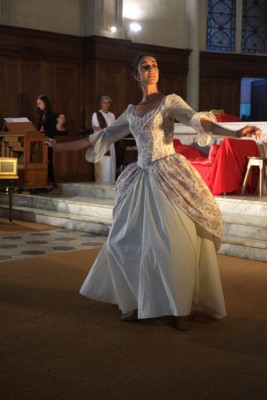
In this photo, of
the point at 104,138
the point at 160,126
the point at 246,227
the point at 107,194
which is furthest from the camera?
the point at 107,194

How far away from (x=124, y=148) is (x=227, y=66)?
157 inches

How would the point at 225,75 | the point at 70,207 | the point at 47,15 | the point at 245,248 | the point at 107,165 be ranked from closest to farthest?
1. the point at 245,248
2. the point at 70,207
3. the point at 107,165
4. the point at 47,15
5. the point at 225,75

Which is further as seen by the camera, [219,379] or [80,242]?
[80,242]

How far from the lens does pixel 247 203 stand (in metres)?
6.88

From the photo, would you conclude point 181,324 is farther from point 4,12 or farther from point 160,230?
point 4,12

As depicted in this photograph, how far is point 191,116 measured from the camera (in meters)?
3.72

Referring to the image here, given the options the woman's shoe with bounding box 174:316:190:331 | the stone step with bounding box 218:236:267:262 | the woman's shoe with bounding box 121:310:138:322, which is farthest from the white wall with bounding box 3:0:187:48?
the woman's shoe with bounding box 174:316:190:331

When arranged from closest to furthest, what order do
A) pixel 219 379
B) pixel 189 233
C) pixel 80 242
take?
pixel 219 379, pixel 189 233, pixel 80 242

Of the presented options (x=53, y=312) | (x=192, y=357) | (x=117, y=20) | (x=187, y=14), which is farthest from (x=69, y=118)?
(x=192, y=357)

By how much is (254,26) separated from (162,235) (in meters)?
11.4

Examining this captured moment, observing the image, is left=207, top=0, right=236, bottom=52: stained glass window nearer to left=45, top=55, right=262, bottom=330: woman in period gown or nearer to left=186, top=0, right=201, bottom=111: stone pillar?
left=186, top=0, right=201, bottom=111: stone pillar

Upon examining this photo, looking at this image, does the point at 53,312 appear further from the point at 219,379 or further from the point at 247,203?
the point at 247,203

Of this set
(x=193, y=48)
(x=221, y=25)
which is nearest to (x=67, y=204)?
(x=193, y=48)

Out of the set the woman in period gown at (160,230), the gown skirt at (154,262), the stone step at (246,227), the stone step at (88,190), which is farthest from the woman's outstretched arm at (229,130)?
the stone step at (88,190)
